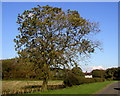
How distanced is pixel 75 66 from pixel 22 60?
24.3 ft

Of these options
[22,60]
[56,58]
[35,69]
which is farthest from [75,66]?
[22,60]

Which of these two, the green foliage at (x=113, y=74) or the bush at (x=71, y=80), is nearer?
the bush at (x=71, y=80)

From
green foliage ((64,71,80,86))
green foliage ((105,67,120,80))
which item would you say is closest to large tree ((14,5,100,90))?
green foliage ((64,71,80,86))

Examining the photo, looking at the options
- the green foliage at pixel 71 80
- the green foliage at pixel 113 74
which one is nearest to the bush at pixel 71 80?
the green foliage at pixel 71 80

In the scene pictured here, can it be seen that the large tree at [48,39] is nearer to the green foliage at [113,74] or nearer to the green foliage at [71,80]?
the green foliage at [71,80]

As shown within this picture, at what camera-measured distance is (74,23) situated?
82.2ft

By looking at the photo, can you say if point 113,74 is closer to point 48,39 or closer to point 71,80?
point 71,80

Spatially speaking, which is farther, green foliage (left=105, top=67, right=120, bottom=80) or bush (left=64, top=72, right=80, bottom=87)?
green foliage (left=105, top=67, right=120, bottom=80)

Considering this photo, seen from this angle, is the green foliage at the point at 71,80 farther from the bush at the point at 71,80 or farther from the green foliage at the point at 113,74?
the green foliage at the point at 113,74

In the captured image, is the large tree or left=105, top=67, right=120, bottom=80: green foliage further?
left=105, top=67, right=120, bottom=80: green foliage

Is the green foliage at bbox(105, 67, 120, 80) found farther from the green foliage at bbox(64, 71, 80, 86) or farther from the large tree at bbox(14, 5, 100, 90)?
the large tree at bbox(14, 5, 100, 90)

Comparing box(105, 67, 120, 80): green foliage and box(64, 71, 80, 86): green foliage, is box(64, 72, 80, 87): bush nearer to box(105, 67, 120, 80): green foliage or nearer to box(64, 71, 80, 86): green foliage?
box(64, 71, 80, 86): green foliage

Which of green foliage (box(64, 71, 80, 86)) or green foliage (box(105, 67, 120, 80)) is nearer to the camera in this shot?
green foliage (box(64, 71, 80, 86))

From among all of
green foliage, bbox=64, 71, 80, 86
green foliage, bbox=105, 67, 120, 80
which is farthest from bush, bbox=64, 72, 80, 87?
green foliage, bbox=105, 67, 120, 80
